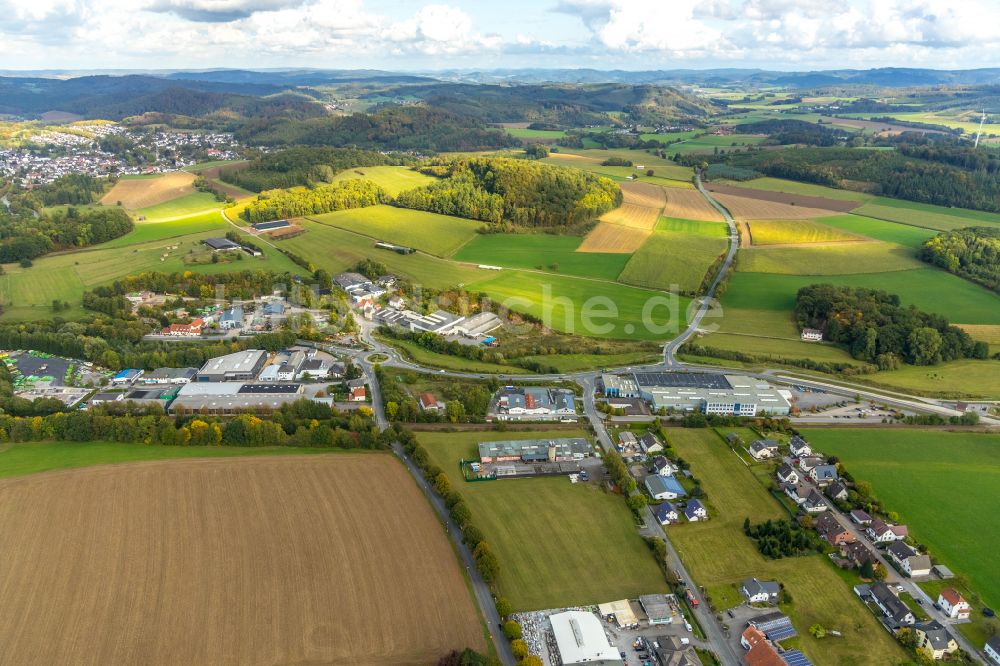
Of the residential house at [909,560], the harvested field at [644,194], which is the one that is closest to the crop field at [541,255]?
the harvested field at [644,194]

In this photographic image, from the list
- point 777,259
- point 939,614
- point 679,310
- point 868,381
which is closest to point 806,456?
point 939,614

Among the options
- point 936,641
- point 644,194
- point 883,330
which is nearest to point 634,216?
point 644,194

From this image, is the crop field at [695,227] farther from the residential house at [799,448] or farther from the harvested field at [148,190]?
the harvested field at [148,190]

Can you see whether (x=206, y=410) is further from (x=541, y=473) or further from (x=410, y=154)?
(x=410, y=154)

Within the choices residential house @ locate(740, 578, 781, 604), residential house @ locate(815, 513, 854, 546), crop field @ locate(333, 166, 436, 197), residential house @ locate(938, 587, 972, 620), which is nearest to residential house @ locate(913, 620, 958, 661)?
residential house @ locate(938, 587, 972, 620)

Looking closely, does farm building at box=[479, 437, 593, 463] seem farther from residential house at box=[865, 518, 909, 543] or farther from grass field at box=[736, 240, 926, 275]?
grass field at box=[736, 240, 926, 275]

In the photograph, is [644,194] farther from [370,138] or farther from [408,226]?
[370,138]
